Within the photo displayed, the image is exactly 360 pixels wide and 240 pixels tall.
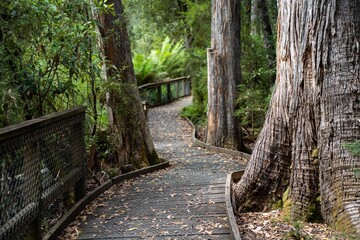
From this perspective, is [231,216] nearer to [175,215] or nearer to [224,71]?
[175,215]

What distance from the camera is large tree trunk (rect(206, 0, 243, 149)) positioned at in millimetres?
11289

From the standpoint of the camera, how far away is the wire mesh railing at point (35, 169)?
354 centimetres

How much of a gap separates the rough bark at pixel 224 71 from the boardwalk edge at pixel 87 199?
2.91 metres

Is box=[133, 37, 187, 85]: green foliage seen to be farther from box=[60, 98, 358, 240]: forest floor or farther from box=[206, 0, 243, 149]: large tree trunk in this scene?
box=[60, 98, 358, 240]: forest floor

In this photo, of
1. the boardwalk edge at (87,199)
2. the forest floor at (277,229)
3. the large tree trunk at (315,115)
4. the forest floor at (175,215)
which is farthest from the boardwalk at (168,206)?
the large tree trunk at (315,115)

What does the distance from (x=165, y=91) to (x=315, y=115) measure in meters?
19.0

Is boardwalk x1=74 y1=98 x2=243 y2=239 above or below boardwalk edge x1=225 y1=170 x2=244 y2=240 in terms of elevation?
below

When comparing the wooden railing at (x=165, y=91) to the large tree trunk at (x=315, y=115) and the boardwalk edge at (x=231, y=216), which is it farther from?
the large tree trunk at (x=315, y=115)

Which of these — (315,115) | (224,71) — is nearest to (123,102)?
(224,71)

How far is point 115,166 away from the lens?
8.43m

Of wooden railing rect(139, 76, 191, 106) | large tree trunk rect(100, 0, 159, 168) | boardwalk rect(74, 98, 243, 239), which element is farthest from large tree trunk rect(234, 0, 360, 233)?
wooden railing rect(139, 76, 191, 106)

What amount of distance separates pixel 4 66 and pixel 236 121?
747 cm

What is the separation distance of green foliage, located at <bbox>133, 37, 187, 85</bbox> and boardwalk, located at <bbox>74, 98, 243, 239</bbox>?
11.7 m

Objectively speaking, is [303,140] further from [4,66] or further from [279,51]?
[4,66]
